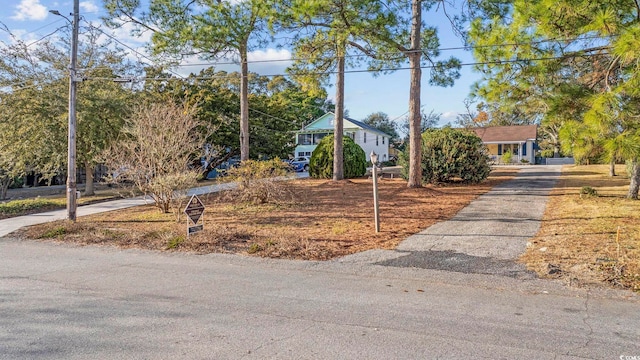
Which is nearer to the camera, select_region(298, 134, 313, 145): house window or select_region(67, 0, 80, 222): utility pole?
select_region(67, 0, 80, 222): utility pole

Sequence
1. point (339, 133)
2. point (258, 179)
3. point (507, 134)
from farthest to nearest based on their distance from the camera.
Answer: point (507, 134), point (339, 133), point (258, 179)

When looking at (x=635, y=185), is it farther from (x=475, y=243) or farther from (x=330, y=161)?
(x=330, y=161)

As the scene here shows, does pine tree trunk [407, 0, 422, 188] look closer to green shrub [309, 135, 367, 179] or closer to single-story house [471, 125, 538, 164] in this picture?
green shrub [309, 135, 367, 179]

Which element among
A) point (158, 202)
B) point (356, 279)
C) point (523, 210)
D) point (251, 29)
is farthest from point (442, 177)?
point (356, 279)

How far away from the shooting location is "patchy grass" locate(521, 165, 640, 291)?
18.6 ft

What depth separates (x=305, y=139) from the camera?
42.6 meters

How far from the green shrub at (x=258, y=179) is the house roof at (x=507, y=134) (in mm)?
32007

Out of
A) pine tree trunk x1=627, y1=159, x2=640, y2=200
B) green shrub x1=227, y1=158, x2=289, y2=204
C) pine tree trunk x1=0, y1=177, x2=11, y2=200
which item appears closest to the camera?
pine tree trunk x1=627, y1=159, x2=640, y2=200

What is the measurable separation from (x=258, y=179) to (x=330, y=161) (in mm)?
9576

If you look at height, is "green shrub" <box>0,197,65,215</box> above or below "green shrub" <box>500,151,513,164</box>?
below

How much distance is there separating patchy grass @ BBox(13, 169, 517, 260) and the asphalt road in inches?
38.1

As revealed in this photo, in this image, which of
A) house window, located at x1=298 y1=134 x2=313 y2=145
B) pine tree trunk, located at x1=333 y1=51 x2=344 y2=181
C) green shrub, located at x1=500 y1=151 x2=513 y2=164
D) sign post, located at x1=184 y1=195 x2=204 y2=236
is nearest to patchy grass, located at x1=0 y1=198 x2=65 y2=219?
sign post, located at x1=184 y1=195 x2=204 y2=236

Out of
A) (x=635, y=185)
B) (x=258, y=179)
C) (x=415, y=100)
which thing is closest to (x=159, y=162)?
(x=258, y=179)

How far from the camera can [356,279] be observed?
5.95 metres
